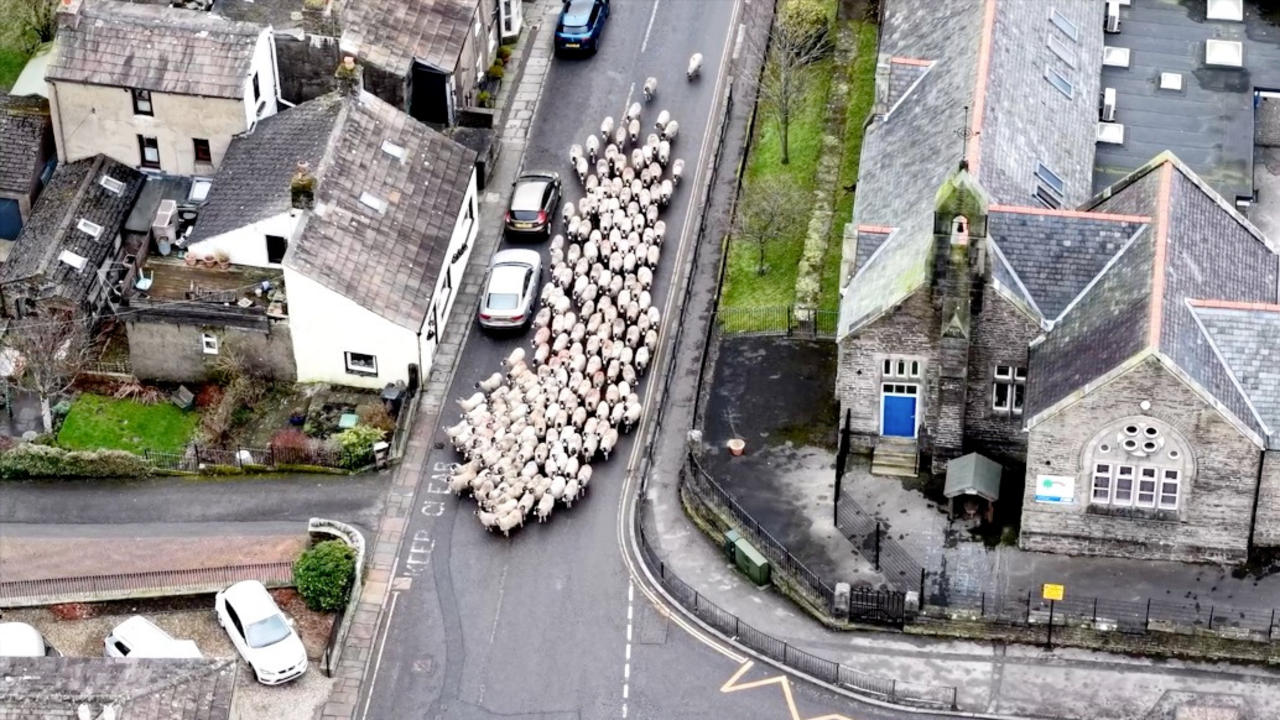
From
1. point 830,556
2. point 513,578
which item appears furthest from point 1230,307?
point 513,578

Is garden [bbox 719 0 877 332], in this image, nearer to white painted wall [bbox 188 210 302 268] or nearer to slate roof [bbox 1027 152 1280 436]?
slate roof [bbox 1027 152 1280 436]

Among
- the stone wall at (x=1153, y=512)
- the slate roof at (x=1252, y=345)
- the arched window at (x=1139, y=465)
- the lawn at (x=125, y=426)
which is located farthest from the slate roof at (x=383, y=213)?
the slate roof at (x=1252, y=345)

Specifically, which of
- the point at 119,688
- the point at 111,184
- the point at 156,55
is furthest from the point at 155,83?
the point at 119,688

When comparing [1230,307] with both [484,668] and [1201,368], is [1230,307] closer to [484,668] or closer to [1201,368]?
[1201,368]

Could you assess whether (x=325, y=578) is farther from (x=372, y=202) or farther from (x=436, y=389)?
(x=372, y=202)

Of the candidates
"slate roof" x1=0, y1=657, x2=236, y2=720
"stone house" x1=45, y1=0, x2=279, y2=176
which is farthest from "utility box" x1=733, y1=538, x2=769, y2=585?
"stone house" x1=45, y1=0, x2=279, y2=176
